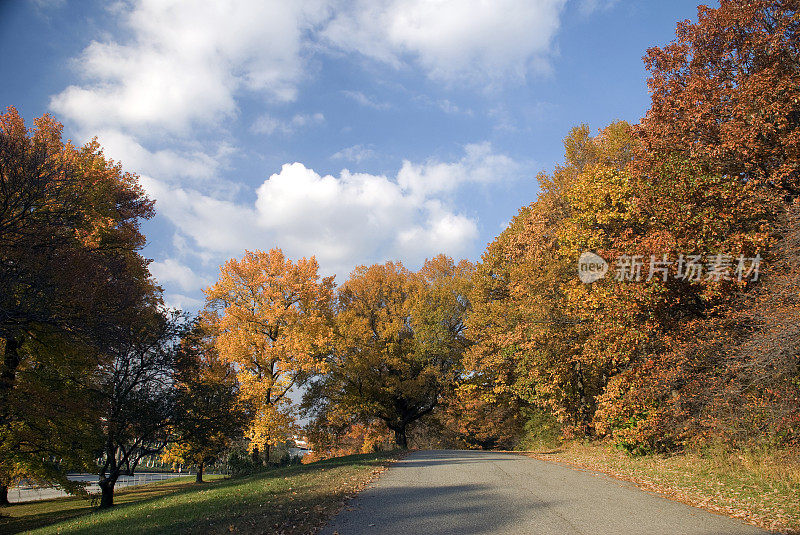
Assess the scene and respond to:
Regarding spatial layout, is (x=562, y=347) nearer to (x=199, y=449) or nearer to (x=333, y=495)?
(x=333, y=495)

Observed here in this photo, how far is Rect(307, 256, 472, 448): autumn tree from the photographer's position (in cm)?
2947

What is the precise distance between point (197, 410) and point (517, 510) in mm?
15865

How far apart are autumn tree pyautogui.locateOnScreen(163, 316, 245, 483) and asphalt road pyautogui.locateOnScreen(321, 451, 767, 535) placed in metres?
10.8

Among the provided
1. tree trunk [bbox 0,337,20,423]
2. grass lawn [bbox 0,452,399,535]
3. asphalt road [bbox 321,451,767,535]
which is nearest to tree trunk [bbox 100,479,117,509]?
tree trunk [bbox 0,337,20,423]

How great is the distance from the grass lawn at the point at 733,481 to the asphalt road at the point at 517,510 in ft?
1.68

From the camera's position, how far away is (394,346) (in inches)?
1249

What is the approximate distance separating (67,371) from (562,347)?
19058mm

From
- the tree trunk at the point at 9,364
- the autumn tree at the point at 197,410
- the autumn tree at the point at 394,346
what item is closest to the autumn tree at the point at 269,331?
the autumn tree at the point at 197,410

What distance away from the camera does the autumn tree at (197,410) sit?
19406 millimetres

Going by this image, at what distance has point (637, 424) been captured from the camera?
46.8 ft

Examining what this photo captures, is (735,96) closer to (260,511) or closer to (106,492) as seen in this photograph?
(260,511)

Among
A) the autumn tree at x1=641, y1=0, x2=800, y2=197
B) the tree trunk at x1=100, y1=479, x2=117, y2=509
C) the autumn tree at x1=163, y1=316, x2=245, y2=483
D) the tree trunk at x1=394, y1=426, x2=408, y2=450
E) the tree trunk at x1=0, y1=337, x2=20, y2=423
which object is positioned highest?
the autumn tree at x1=641, y1=0, x2=800, y2=197

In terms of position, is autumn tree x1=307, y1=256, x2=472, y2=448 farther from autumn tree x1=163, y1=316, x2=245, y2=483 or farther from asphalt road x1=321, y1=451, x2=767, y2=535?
asphalt road x1=321, y1=451, x2=767, y2=535

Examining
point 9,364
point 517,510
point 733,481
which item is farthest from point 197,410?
point 733,481
